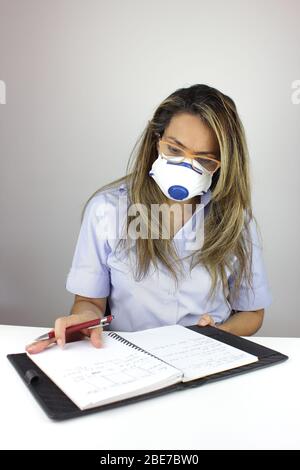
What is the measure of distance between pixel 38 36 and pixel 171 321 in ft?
4.59

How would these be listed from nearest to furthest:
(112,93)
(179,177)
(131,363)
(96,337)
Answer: (131,363)
(96,337)
(179,177)
(112,93)

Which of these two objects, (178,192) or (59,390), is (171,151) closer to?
(178,192)

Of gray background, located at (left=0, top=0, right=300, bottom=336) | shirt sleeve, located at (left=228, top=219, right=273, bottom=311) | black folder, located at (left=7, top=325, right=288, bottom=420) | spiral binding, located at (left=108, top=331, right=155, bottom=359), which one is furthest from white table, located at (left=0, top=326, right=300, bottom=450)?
gray background, located at (left=0, top=0, right=300, bottom=336)

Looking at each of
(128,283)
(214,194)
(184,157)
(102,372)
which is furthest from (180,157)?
(102,372)

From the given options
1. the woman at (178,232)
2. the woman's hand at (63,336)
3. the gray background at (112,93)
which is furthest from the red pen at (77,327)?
the gray background at (112,93)

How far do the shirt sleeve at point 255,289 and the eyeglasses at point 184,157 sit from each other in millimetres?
239

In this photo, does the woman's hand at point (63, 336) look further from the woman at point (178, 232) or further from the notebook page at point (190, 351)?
the woman at point (178, 232)

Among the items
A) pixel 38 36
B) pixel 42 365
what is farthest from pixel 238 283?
pixel 38 36

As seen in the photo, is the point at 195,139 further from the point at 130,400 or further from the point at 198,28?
the point at 198,28

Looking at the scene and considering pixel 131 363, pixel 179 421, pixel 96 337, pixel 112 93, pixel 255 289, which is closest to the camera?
pixel 179 421

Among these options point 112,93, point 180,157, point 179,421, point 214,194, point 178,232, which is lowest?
point 179,421

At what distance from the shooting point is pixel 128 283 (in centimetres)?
121

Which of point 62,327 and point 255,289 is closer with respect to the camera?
point 62,327

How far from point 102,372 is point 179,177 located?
24.4 inches
